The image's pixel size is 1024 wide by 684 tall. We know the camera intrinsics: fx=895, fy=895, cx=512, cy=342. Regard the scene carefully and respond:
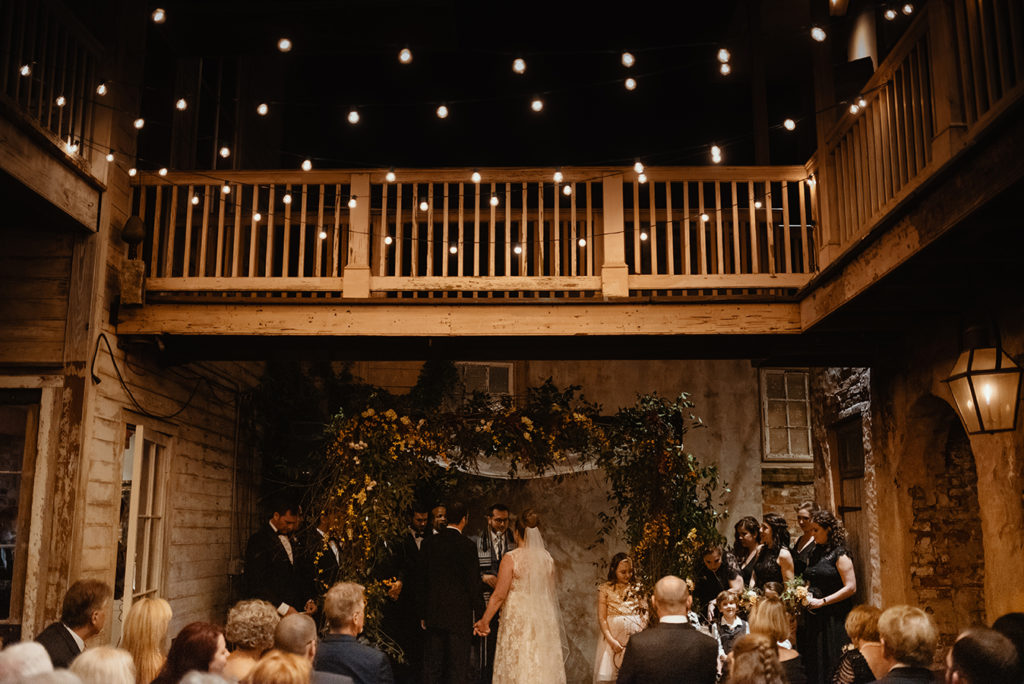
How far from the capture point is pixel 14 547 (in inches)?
244

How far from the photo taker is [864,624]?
4598 millimetres

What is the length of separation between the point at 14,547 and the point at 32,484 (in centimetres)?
45

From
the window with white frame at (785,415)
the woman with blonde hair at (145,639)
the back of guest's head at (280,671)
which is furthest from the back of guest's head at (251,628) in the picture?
the window with white frame at (785,415)

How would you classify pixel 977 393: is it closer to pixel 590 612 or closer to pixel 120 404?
pixel 120 404

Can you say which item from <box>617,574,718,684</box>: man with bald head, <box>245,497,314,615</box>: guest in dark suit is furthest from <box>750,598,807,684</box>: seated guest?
<box>245,497,314,615</box>: guest in dark suit

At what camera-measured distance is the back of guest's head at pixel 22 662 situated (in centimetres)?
306

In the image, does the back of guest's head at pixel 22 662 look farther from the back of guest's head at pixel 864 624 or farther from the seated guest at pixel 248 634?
the back of guest's head at pixel 864 624

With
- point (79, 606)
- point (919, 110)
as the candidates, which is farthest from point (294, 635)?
point (919, 110)

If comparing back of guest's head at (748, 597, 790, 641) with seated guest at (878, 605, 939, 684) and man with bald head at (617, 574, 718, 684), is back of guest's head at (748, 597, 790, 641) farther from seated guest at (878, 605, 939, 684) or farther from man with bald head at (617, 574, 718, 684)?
seated guest at (878, 605, 939, 684)

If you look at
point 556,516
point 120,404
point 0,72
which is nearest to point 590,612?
point 556,516

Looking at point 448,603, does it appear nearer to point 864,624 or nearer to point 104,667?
point 864,624

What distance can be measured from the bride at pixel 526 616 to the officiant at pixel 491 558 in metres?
0.28

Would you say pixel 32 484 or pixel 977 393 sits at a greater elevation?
pixel 977 393

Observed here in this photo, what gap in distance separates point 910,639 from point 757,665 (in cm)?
76
